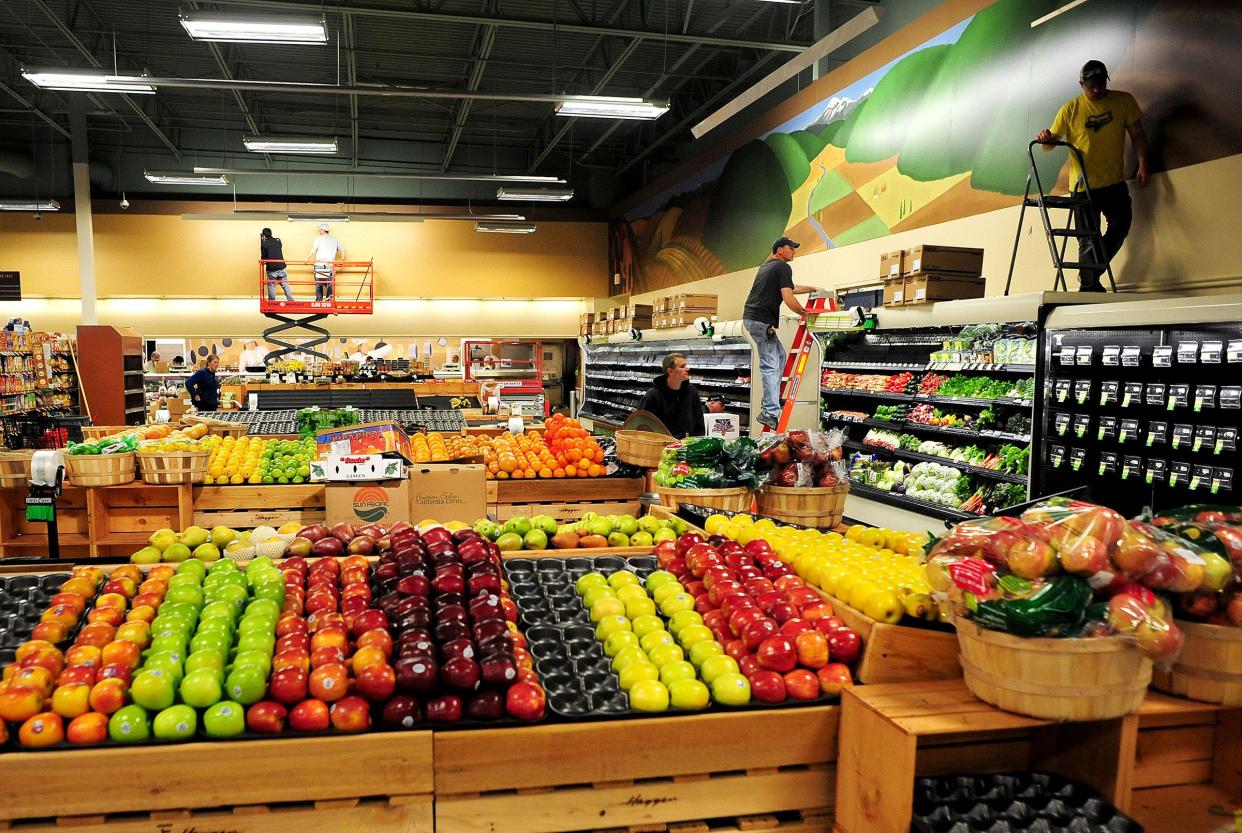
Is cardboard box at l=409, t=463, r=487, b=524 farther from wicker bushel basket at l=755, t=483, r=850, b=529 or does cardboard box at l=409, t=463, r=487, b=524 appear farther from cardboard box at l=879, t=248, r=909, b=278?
cardboard box at l=879, t=248, r=909, b=278

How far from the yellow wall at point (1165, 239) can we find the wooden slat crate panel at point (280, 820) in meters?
5.31

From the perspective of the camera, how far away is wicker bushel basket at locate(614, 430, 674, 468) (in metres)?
5.21

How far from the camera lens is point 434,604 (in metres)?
2.37

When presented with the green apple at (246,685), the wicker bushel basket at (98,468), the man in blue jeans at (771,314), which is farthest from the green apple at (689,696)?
the man in blue jeans at (771,314)

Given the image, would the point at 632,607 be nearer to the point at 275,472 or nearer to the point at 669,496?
the point at 669,496

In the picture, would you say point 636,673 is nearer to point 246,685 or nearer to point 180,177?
point 246,685

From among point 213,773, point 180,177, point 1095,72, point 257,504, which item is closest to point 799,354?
point 1095,72

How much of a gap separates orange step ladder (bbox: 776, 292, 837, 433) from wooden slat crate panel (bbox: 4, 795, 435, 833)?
21.1 feet

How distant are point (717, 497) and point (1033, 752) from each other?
1.81 metres

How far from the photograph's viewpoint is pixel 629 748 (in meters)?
2.00

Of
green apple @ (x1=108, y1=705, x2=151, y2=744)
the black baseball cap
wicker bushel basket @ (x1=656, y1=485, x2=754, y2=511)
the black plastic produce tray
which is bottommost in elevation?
the black plastic produce tray

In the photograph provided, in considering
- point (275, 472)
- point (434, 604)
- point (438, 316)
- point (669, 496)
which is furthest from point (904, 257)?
point (438, 316)

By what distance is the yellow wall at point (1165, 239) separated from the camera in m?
5.03

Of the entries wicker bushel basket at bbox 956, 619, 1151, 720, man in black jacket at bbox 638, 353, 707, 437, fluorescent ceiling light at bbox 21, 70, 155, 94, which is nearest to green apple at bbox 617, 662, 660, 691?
wicker bushel basket at bbox 956, 619, 1151, 720
